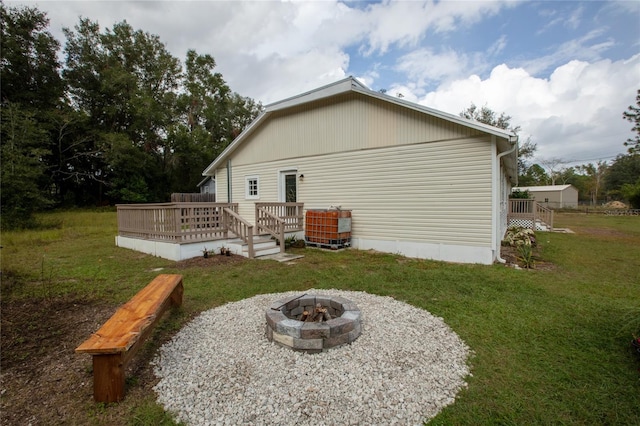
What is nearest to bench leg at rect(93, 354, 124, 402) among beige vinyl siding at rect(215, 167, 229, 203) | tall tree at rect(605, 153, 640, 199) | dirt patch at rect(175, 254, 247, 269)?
dirt patch at rect(175, 254, 247, 269)

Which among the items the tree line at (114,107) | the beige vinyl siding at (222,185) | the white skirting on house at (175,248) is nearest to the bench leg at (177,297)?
the white skirting on house at (175,248)

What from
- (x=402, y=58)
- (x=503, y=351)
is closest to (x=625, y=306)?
(x=503, y=351)

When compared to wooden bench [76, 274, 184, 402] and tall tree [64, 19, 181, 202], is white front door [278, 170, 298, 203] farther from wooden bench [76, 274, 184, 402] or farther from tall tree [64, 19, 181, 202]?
tall tree [64, 19, 181, 202]

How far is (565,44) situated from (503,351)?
9.67m

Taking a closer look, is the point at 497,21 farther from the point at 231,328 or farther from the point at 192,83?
the point at 192,83

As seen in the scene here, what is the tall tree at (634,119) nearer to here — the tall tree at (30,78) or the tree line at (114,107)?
the tree line at (114,107)

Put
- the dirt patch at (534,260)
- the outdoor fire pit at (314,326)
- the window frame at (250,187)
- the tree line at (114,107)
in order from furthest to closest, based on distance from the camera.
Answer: the tree line at (114,107), the window frame at (250,187), the dirt patch at (534,260), the outdoor fire pit at (314,326)

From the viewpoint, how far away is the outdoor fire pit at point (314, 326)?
8.95 feet

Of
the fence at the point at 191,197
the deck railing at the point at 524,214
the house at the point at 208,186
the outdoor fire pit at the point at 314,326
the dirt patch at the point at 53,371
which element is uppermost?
the house at the point at 208,186

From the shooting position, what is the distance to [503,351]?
2.82 m

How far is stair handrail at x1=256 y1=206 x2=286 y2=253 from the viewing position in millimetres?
8258

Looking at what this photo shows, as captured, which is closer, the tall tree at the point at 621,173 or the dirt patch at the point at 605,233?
the dirt patch at the point at 605,233

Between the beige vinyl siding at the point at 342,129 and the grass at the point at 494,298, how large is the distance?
3.20 metres

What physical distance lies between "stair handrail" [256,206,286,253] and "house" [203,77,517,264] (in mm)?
1482
